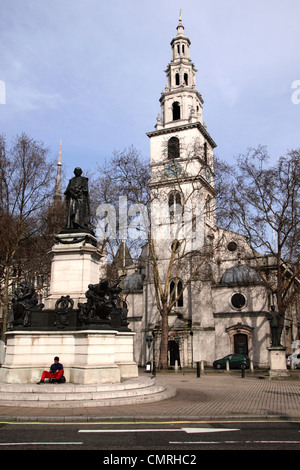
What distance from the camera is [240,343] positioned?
40375mm

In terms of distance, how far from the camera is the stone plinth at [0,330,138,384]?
1238 centimetres

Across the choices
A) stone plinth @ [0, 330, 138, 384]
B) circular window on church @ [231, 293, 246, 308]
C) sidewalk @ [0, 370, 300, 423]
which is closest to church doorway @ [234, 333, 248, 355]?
circular window on church @ [231, 293, 246, 308]

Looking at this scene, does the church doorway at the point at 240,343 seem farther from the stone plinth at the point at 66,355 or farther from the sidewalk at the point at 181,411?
the stone plinth at the point at 66,355

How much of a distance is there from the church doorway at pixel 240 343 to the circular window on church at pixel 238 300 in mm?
2955

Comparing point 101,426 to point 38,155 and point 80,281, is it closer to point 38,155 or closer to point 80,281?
point 80,281

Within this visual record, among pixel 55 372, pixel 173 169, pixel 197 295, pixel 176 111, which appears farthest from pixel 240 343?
pixel 55 372

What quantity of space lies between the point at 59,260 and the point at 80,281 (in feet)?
3.82

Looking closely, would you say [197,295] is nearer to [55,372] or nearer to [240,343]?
[240,343]

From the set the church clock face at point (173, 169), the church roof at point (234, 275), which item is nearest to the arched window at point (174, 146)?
the church clock face at point (173, 169)

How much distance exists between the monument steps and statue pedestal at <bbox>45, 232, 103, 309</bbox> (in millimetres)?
3442

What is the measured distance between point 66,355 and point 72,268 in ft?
10.4

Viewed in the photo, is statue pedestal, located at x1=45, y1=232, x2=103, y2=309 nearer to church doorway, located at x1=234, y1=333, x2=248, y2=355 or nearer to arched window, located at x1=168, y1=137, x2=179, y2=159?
A: church doorway, located at x1=234, y1=333, x2=248, y2=355
